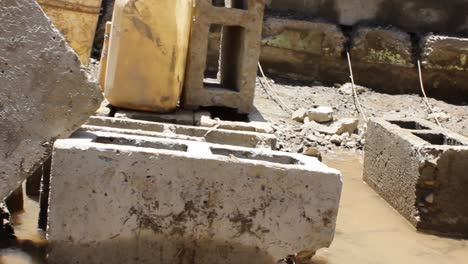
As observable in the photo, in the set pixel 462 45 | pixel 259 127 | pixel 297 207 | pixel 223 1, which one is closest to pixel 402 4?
pixel 462 45

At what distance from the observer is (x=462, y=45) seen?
9.17m

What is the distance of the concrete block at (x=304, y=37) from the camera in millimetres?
9289

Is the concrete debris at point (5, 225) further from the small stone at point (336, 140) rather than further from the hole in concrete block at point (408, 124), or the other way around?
the small stone at point (336, 140)

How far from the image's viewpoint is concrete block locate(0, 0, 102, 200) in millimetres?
2662

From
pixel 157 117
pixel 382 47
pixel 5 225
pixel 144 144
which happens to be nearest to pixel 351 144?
pixel 157 117

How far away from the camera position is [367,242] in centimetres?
374

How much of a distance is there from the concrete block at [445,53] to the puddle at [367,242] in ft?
16.9

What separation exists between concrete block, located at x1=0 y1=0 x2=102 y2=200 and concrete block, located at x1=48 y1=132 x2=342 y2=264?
18 cm

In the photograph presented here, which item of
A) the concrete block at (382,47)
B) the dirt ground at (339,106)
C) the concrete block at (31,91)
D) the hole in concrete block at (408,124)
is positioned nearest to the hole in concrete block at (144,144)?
the concrete block at (31,91)

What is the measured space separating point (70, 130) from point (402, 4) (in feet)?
26.8

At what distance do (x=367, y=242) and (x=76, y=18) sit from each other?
2.98 metres

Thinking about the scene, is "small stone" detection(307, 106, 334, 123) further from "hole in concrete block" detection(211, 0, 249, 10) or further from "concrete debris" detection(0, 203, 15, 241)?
"concrete debris" detection(0, 203, 15, 241)

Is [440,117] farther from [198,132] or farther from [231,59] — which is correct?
[198,132]

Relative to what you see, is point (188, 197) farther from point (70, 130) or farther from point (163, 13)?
point (163, 13)
